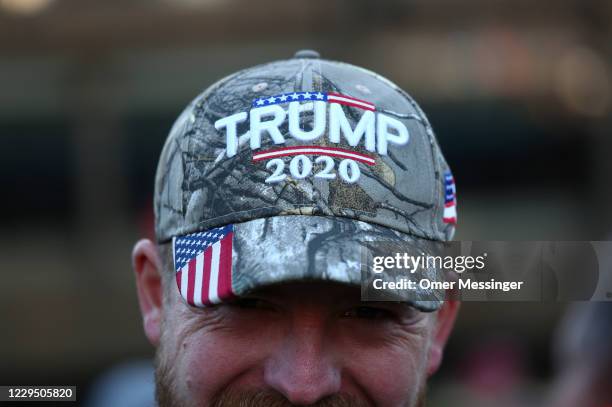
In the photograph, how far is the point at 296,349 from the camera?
81.7 inches

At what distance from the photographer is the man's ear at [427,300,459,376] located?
2434 millimetres

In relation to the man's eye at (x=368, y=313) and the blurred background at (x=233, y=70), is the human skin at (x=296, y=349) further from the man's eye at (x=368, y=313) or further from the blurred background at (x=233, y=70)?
the blurred background at (x=233, y=70)

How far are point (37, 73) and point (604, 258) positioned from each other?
1177 cm

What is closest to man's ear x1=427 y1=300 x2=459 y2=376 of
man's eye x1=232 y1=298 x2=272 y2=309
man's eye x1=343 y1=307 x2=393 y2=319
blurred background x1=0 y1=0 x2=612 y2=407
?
man's eye x1=343 y1=307 x2=393 y2=319

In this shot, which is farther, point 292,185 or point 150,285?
point 150,285

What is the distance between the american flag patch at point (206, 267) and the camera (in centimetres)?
206

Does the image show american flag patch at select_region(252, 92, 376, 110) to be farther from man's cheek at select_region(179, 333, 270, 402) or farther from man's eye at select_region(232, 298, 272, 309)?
man's cheek at select_region(179, 333, 270, 402)

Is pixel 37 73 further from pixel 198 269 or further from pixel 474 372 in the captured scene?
pixel 198 269

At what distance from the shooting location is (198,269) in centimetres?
211

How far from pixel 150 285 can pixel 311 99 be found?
26.7 inches

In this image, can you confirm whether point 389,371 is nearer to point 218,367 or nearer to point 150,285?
point 218,367

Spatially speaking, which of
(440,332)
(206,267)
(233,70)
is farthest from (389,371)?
(233,70)

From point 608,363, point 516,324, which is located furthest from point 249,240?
point 516,324

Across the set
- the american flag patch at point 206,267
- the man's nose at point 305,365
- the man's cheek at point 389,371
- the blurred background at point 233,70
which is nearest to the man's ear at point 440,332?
the man's cheek at point 389,371
